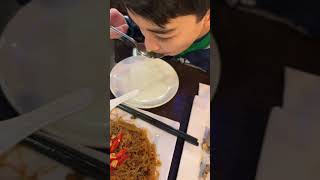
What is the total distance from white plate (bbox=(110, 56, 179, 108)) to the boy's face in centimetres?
5

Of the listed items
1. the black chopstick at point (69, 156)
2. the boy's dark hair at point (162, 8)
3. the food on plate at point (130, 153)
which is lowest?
the food on plate at point (130, 153)

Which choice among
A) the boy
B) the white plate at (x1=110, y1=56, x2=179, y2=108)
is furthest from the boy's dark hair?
the white plate at (x1=110, y1=56, x2=179, y2=108)

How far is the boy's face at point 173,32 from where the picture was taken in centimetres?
49

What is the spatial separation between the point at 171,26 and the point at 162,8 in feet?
0.12

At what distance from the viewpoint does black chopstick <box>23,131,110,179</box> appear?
1.53ft

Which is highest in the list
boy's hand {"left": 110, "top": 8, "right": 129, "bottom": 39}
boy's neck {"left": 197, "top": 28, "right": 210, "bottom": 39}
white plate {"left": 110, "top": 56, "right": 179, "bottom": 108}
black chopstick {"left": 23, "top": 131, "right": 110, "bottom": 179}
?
boy's hand {"left": 110, "top": 8, "right": 129, "bottom": 39}

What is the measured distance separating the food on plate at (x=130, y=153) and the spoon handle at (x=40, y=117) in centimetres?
9

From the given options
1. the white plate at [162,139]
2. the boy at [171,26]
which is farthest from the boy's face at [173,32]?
the white plate at [162,139]

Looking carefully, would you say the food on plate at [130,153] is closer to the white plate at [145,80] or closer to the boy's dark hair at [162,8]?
the white plate at [145,80]

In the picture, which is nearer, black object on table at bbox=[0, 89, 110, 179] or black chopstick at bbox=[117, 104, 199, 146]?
black object on table at bbox=[0, 89, 110, 179]

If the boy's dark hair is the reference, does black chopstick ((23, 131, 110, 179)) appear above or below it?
below

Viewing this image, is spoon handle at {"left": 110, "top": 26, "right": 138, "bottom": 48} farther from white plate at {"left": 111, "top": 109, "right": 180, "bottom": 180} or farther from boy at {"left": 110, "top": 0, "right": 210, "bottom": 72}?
white plate at {"left": 111, "top": 109, "right": 180, "bottom": 180}

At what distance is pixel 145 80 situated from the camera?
1.99ft

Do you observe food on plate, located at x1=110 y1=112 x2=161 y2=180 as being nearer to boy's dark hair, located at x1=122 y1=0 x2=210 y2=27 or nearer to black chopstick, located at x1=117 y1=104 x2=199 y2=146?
black chopstick, located at x1=117 y1=104 x2=199 y2=146
